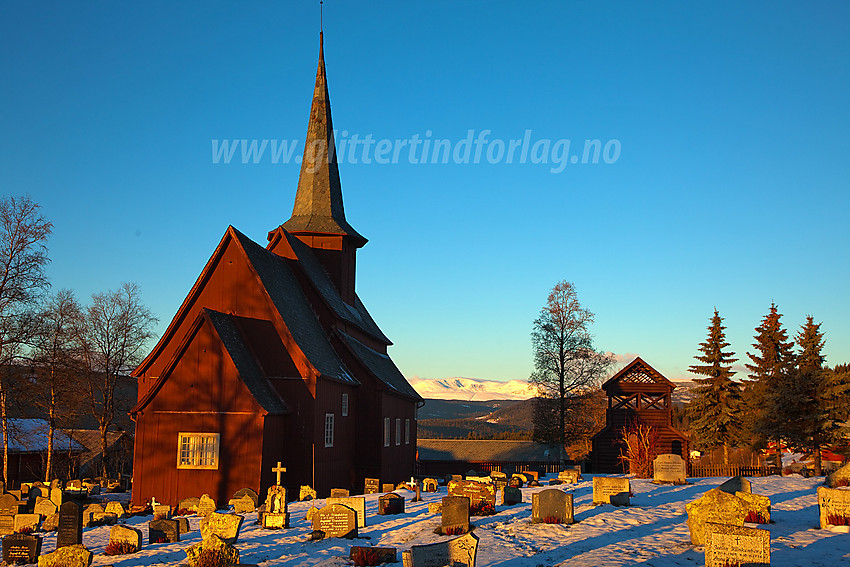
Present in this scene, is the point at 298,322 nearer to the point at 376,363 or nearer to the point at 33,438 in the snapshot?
the point at 376,363

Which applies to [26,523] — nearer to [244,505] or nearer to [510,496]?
[244,505]

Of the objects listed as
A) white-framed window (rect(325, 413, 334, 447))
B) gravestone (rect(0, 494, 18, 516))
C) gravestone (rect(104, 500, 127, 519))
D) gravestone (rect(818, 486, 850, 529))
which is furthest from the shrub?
gravestone (rect(818, 486, 850, 529))

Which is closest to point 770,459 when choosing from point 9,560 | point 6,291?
point 9,560

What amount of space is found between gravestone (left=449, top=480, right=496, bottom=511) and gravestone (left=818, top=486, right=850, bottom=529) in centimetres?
821

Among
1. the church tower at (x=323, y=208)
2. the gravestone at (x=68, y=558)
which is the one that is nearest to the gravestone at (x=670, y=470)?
the church tower at (x=323, y=208)

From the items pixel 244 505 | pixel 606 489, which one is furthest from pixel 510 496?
pixel 244 505

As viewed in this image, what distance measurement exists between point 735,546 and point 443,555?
→ 16.4 feet

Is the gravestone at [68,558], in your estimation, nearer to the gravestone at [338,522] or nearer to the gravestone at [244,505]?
the gravestone at [338,522]

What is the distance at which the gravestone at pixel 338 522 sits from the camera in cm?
1587

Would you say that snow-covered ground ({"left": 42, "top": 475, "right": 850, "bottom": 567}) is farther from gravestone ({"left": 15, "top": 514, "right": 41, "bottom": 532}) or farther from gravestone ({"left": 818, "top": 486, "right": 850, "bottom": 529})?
gravestone ({"left": 15, "top": 514, "right": 41, "bottom": 532})

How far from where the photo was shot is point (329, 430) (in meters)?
26.9

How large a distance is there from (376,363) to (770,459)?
2430 centimetres

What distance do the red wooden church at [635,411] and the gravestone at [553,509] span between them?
75.6ft

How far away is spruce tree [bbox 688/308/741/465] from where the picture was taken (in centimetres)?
3975
